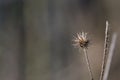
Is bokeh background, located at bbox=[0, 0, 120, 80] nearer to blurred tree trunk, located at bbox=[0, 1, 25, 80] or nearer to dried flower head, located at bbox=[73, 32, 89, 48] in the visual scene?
blurred tree trunk, located at bbox=[0, 1, 25, 80]

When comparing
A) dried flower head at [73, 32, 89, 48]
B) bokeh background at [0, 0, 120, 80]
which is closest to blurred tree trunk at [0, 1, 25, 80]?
bokeh background at [0, 0, 120, 80]

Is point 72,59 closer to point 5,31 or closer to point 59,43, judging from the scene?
point 59,43

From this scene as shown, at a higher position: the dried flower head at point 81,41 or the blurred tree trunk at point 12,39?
the dried flower head at point 81,41

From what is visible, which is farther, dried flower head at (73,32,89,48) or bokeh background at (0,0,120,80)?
bokeh background at (0,0,120,80)

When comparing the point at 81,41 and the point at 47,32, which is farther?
the point at 47,32

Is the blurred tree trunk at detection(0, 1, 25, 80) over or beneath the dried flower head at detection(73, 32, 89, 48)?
beneath

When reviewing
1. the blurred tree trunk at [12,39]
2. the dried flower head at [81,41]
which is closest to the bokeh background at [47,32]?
the blurred tree trunk at [12,39]

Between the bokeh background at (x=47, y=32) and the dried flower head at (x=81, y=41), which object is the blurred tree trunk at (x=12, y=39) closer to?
the bokeh background at (x=47, y=32)

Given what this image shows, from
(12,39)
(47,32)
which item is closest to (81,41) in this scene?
(47,32)

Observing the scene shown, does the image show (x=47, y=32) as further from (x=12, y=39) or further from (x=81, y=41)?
(x=81, y=41)
